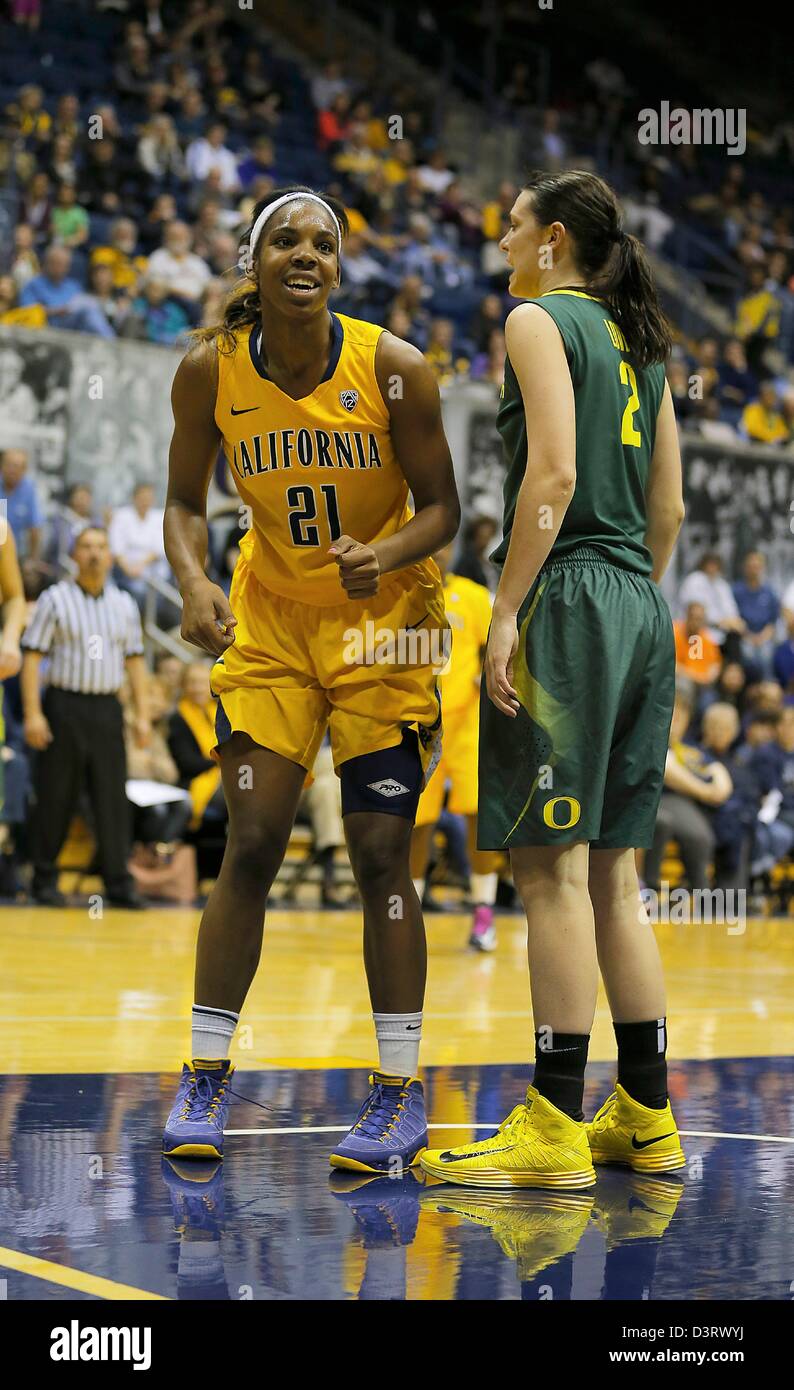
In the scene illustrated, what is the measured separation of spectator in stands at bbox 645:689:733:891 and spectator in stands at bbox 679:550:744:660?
248 centimetres

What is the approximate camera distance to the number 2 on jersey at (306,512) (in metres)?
3.90

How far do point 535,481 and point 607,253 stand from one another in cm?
62

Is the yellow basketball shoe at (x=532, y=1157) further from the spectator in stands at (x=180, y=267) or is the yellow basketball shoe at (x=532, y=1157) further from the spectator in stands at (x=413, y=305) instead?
the spectator in stands at (x=413, y=305)

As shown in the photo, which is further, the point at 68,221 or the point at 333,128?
the point at 333,128

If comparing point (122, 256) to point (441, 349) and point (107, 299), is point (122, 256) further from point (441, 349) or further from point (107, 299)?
point (441, 349)

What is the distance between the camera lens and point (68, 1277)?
2.69 m

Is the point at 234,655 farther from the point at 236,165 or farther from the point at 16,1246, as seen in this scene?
the point at 236,165

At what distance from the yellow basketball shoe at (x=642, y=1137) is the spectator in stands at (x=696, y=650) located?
9620 mm

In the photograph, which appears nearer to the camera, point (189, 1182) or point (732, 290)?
point (189, 1182)

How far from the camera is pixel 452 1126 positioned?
4109 mm

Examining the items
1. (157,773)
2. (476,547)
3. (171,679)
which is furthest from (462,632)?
(171,679)

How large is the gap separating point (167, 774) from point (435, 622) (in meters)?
7.23

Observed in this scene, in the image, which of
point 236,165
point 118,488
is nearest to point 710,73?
point 236,165

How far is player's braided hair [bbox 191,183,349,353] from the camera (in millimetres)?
3982
